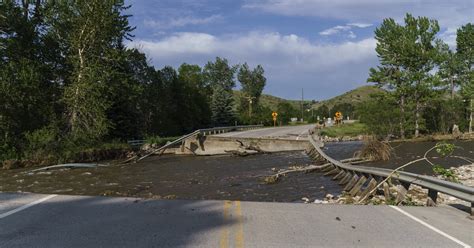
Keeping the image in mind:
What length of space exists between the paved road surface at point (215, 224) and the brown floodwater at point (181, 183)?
511 centimetres

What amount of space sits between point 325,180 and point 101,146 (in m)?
22.7

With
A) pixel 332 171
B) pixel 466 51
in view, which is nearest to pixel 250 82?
pixel 466 51

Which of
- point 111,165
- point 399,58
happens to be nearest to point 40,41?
point 111,165

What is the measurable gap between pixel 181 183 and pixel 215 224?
1368 cm

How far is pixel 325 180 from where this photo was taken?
20.4m

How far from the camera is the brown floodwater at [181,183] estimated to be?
16969mm

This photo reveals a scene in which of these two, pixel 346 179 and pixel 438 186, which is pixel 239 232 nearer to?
pixel 438 186

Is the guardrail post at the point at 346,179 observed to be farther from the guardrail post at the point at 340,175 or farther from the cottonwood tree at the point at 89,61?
the cottonwood tree at the point at 89,61

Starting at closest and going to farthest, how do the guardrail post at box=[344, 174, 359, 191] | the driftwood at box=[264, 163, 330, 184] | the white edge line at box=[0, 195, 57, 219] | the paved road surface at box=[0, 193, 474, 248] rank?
the paved road surface at box=[0, 193, 474, 248], the white edge line at box=[0, 195, 57, 219], the guardrail post at box=[344, 174, 359, 191], the driftwood at box=[264, 163, 330, 184]

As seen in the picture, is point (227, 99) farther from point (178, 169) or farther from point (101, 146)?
point (178, 169)

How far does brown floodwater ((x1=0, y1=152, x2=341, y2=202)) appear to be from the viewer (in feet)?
55.7

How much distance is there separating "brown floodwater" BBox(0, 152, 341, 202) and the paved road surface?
511 centimetres

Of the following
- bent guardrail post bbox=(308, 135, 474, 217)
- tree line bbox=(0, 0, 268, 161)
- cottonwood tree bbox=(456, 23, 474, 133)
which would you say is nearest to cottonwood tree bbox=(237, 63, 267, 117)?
cottonwood tree bbox=(456, 23, 474, 133)

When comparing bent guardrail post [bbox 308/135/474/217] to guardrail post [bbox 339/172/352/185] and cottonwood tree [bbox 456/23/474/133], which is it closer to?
guardrail post [bbox 339/172/352/185]
